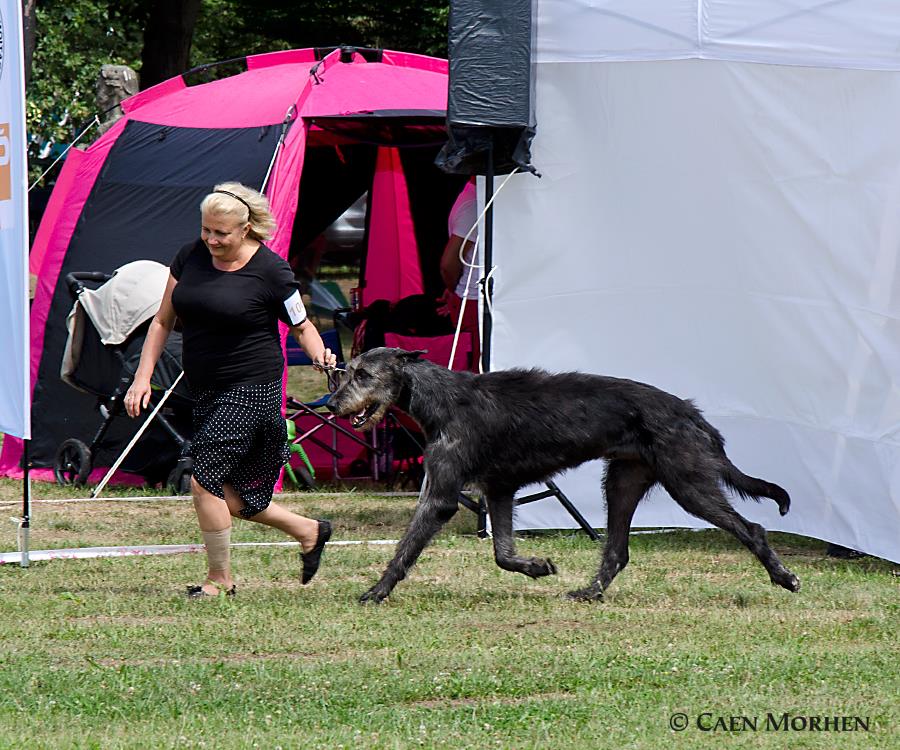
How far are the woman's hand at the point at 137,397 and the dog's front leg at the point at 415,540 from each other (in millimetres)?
1203

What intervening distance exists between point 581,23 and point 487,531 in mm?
2722

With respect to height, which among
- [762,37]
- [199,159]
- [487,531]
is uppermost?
[762,37]

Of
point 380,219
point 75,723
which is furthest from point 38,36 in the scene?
point 75,723

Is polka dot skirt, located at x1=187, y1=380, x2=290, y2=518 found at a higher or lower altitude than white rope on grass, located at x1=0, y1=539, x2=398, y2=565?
higher

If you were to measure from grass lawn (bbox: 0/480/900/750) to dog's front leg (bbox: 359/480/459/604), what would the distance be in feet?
0.28

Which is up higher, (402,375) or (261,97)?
(261,97)

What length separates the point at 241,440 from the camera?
5762 millimetres

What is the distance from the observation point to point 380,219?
1262 centimetres

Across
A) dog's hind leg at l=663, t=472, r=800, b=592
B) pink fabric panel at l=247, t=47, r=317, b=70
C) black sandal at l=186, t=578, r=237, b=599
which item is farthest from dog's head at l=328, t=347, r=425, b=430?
pink fabric panel at l=247, t=47, r=317, b=70

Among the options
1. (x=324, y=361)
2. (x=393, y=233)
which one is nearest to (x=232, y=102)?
(x=393, y=233)

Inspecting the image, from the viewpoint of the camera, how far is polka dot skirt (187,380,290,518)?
575 cm

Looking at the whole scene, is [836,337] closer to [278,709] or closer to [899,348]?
[899,348]

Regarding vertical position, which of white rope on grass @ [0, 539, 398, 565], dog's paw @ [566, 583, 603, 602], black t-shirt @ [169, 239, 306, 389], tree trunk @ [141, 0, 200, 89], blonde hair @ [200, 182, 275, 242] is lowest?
white rope on grass @ [0, 539, 398, 565]

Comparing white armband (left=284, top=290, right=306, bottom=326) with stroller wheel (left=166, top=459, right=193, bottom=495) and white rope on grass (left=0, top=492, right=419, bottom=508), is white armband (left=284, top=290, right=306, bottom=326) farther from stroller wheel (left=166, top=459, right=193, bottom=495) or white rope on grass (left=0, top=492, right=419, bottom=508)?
stroller wheel (left=166, top=459, right=193, bottom=495)
